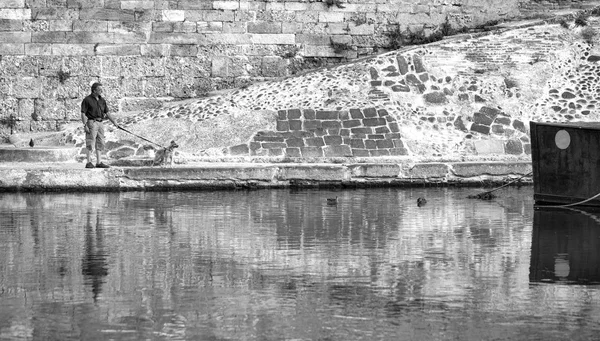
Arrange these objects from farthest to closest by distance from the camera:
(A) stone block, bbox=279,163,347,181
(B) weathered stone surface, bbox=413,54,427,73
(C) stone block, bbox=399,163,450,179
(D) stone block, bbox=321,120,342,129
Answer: (B) weathered stone surface, bbox=413,54,427,73 → (D) stone block, bbox=321,120,342,129 → (C) stone block, bbox=399,163,450,179 → (A) stone block, bbox=279,163,347,181

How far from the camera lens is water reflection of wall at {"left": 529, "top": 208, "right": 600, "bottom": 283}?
415 inches

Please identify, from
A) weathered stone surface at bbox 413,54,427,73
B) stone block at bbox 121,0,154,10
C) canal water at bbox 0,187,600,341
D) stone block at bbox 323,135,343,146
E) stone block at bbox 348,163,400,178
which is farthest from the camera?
stone block at bbox 121,0,154,10

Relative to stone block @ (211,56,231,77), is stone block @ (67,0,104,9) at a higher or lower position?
higher

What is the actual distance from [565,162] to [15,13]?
11.0m

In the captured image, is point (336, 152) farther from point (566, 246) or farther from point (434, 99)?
point (566, 246)

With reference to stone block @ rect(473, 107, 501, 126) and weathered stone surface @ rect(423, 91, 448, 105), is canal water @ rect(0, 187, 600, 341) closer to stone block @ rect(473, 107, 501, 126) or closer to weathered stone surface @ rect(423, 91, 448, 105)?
stone block @ rect(473, 107, 501, 126)

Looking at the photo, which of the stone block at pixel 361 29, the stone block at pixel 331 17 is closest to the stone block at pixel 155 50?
the stone block at pixel 331 17

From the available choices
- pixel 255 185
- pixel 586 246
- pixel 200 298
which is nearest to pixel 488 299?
pixel 200 298

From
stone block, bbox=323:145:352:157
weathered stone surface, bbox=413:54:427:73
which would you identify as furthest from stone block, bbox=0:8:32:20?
weathered stone surface, bbox=413:54:427:73

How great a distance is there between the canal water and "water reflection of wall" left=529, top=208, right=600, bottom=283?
0.08 ft

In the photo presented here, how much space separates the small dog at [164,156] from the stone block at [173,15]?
4.58 metres

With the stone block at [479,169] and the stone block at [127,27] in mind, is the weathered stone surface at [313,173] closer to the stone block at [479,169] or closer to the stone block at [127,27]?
the stone block at [479,169]

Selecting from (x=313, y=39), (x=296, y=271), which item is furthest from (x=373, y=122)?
(x=296, y=271)

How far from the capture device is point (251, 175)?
1878 centimetres
